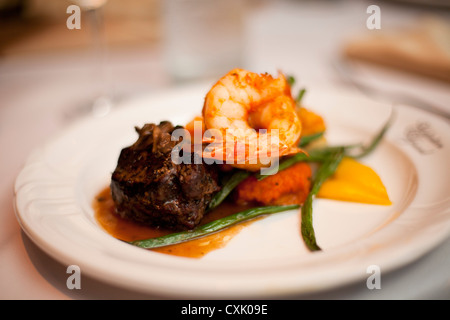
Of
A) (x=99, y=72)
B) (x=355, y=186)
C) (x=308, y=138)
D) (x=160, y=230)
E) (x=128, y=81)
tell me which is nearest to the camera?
(x=160, y=230)

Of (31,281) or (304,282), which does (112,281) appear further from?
(304,282)

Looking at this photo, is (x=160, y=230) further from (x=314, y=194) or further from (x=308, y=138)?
(x=308, y=138)

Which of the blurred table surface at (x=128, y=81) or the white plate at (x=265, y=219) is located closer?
the white plate at (x=265, y=219)

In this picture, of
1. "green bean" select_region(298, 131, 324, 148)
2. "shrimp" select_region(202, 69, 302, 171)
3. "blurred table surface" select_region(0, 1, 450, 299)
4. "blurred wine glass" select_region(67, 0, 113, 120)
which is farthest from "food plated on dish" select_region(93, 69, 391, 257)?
"blurred wine glass" select_region(67, 0, 113, 120)

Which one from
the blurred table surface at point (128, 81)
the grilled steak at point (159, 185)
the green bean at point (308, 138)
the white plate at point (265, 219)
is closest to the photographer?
the white plate at point (265, 219)

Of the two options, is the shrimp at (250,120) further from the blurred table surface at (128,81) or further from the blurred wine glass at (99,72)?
the blurred wine glass at (99,72)

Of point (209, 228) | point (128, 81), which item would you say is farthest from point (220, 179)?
point (128, 81)

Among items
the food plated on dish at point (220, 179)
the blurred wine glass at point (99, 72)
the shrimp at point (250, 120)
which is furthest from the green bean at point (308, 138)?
the blurred wine glass at point (99, 72)
